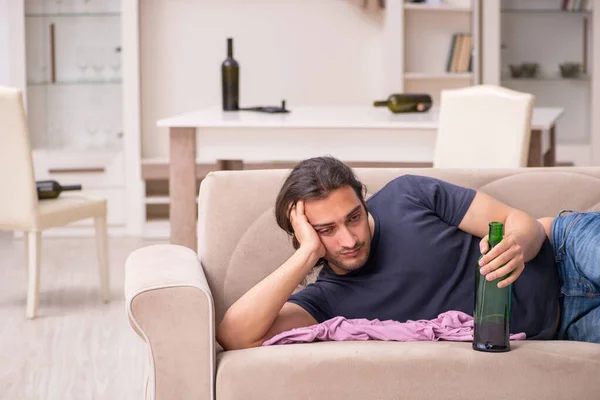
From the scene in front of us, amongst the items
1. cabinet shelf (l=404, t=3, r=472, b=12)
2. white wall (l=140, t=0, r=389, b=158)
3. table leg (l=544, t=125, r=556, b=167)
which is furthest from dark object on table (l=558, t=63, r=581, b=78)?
table leg (l=544, t=125, r=556, b=167)

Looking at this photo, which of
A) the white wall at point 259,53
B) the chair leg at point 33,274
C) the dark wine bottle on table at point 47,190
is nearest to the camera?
the chair leg at point 33,274

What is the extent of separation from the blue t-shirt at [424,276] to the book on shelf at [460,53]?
3.92 metres

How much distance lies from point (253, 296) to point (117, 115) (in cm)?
421

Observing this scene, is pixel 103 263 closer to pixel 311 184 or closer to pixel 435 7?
pixel 311 184

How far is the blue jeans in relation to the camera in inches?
88.0

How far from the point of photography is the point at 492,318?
2.00 metres

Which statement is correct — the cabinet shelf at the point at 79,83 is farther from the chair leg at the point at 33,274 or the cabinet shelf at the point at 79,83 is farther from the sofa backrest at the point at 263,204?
the sofa backrest at the point at 263,204

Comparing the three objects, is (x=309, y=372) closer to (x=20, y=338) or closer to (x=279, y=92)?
(x=20, y=338)

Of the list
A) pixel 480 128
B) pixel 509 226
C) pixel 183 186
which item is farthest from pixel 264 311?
pixel 480 128

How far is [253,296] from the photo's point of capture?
2.16 m

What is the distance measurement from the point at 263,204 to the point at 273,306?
1.29 ft

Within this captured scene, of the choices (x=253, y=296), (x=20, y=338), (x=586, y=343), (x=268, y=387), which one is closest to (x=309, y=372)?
(x=268, y=387)

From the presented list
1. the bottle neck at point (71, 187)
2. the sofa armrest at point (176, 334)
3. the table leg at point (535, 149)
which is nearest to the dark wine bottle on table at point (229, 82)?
the bottle neck at point (71, 187)

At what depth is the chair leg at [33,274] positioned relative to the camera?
4145 mm
